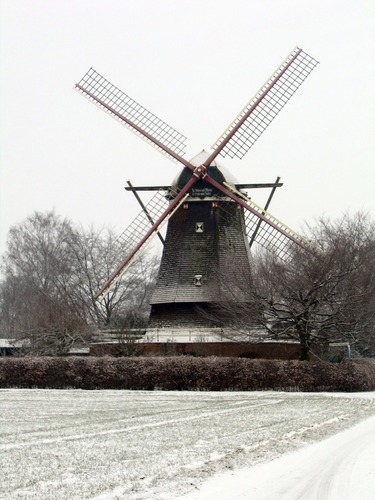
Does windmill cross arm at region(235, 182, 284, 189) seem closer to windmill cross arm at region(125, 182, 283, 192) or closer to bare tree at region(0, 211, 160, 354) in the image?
windmill cross arm at region(125, 182, 283, 192)

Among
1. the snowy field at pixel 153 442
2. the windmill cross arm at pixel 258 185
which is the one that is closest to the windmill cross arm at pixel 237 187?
the windmill cross arm at pixel 258 185

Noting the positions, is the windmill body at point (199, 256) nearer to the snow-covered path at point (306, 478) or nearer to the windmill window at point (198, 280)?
the windmill window at point (198, 280)

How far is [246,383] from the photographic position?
1139 inches

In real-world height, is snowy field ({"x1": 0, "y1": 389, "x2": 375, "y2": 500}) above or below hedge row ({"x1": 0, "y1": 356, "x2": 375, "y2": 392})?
below

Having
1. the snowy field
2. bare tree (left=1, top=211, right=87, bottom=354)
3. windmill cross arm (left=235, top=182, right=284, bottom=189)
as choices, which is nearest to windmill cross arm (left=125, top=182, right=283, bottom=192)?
windmill cross arm (left=235, top=182, right=284, bottom=189)

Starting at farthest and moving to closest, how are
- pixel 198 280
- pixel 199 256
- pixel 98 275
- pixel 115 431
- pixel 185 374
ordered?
pixel 98 275 → pixel 199 256 → pixel 198 280 → pixel 185 374 → pixel 115 431

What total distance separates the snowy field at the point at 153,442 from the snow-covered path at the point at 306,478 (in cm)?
5

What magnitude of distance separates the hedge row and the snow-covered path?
1640cm

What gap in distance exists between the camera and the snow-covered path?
27.1ft

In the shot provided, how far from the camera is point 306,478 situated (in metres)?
9.36

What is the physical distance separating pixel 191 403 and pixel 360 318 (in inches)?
462

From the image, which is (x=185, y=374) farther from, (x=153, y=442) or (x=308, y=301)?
(x=153, y=442)

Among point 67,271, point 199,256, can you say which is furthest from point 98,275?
point 199,256

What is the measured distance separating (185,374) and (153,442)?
17342mm
